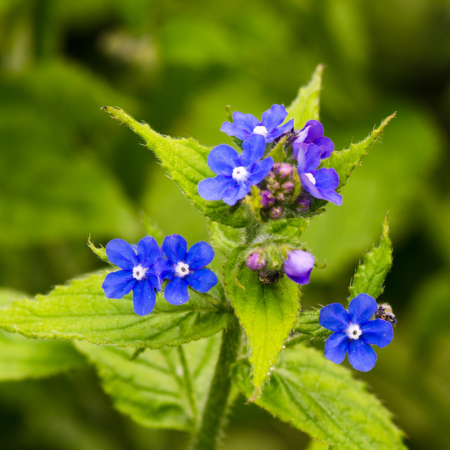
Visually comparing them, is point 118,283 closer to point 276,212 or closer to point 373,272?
point 276,212

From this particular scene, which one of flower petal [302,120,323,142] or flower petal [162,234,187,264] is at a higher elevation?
flower petal [302,120,323,142]

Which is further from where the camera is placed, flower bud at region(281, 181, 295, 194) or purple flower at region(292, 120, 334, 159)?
purple flower at region(292, 120, 334, 159)

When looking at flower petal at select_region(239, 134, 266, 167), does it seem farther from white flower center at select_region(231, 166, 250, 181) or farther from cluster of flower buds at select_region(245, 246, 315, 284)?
cluster of flower buds at select_region(245, 246, 315, 284)

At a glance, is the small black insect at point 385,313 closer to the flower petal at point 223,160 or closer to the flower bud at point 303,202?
the flower bud at point 303,202

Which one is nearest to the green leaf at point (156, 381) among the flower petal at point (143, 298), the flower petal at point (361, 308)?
the flower petal at point (143, 298)

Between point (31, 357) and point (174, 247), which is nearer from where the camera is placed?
point (174, 247)

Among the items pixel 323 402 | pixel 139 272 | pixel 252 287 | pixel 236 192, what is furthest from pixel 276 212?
pixel 323 402

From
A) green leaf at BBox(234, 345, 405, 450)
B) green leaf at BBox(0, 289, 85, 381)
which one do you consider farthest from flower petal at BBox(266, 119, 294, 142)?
green leaf at BBox(0, 289, 85, 381)
